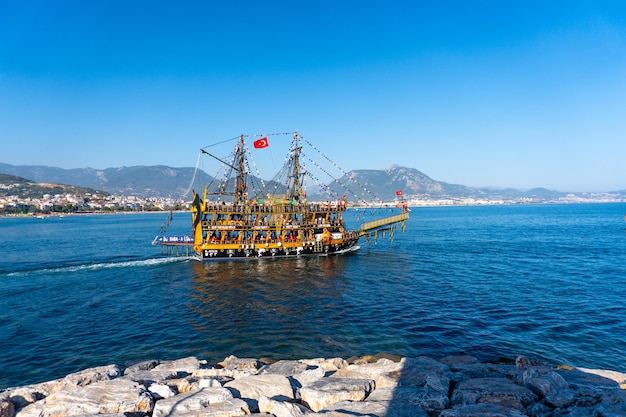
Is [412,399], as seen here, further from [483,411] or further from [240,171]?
[240,171]

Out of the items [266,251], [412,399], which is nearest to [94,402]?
[412,399]

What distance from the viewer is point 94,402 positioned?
477 inches

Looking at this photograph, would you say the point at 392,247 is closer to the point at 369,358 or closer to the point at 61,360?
the point at 369,358

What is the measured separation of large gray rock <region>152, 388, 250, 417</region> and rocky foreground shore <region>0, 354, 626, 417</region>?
0.03m

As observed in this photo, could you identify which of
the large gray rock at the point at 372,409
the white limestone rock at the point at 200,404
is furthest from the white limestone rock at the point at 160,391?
the large gray rock at the point at 372,409

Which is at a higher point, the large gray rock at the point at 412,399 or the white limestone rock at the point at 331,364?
the large gray rock at the point at 412,399

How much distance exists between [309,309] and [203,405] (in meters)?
19.1

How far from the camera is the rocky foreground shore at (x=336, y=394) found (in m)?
11.2

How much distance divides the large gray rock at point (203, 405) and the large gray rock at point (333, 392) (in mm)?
2481

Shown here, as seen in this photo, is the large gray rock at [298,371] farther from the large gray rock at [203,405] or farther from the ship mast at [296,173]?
the ship mast at [296,173]

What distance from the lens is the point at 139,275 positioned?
44375 mm

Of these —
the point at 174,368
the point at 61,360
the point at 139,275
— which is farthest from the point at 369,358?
the point at 139,275

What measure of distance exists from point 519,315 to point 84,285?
45.2 meters

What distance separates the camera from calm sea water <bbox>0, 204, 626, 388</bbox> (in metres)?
21.6
